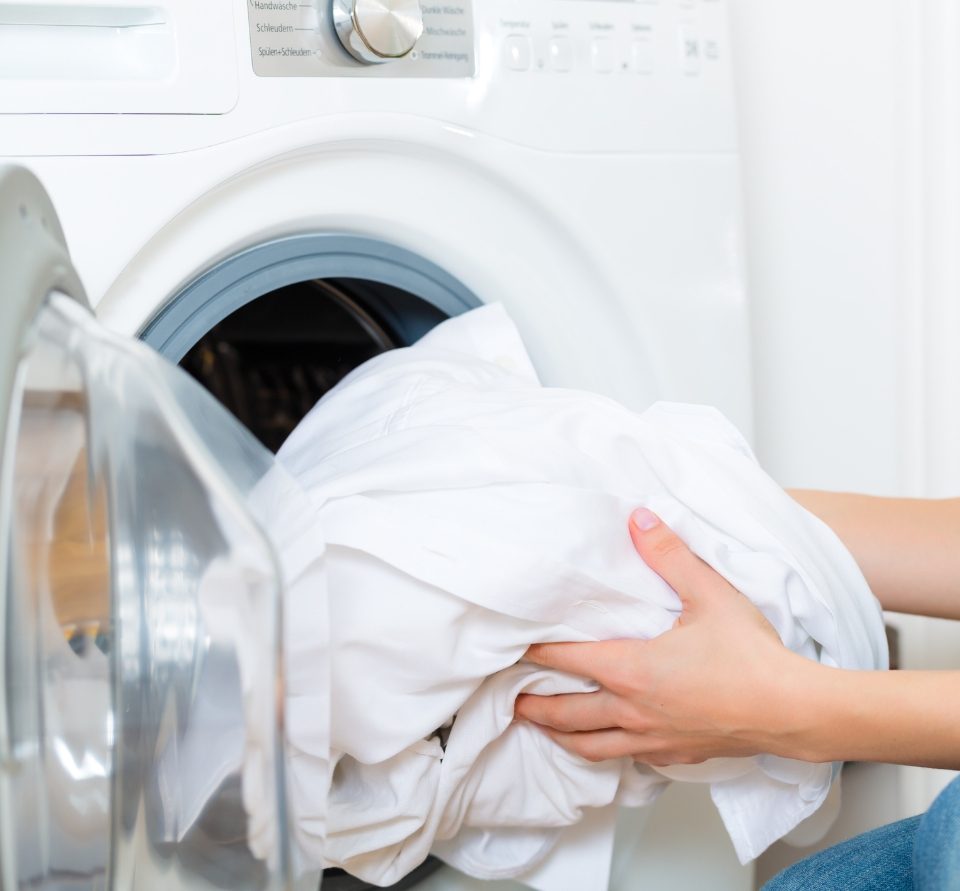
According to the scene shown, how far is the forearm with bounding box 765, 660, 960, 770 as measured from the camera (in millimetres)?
588

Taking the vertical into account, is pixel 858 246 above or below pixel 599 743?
above

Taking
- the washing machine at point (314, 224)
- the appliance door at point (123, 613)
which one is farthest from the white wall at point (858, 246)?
the appliance door at point (123, 613)

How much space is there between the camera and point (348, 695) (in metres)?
0.57

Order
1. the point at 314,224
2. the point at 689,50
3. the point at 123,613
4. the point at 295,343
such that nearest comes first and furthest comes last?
1. the point at 123,613
2. the point at 314,224
3. the point at 689,50
4. the point at 295,343

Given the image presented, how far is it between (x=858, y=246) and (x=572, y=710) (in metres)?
0.53

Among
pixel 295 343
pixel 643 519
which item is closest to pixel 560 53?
pixel 643 519

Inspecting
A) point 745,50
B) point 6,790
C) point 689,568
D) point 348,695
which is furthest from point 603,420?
point 745,50

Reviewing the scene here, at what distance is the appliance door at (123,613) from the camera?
0.41 metres

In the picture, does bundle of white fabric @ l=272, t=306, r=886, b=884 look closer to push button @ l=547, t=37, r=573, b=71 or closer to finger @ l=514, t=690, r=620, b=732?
finger @ l=514, t=690, r=620, b=732

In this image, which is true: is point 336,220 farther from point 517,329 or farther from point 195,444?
point 195,444

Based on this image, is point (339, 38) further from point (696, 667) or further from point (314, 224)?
point (696, 667)

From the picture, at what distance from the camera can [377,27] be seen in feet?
2.22

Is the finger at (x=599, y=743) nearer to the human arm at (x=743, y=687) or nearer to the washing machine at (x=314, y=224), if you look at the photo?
the human arm at (x=743, y=687)

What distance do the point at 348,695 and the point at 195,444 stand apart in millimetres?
192
